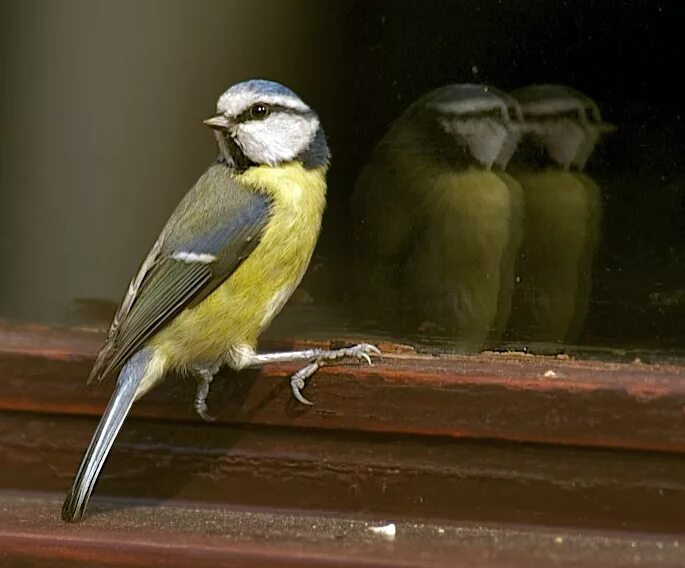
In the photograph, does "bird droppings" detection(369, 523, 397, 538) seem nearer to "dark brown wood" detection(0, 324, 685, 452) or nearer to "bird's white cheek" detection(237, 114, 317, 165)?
"dark brown wood" detection(0, 324, 685, 452)

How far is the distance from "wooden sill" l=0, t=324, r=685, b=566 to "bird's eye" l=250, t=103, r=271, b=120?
25 cm

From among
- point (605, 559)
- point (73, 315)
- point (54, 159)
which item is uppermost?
point (54, 159)

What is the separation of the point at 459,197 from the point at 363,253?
12cm

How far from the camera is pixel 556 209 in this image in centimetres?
110

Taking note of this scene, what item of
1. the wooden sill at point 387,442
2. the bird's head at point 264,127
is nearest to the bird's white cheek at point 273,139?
the bird's head at point 264,127

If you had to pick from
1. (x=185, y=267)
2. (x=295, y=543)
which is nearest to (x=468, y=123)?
(x=185, y=267)

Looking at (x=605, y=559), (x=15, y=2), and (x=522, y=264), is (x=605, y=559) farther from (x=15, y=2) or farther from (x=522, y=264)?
(x=15, y=2)

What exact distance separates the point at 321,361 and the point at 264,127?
24 centimetres

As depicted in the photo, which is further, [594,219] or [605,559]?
[594,219]

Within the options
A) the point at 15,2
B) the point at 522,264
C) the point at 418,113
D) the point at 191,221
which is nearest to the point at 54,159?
the point at 15,2

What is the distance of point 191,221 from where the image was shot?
41.4 inches

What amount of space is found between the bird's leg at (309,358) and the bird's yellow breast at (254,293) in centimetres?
2

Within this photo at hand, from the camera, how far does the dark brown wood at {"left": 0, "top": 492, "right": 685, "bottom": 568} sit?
3.11ft

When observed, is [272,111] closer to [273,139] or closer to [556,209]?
[273,139]
